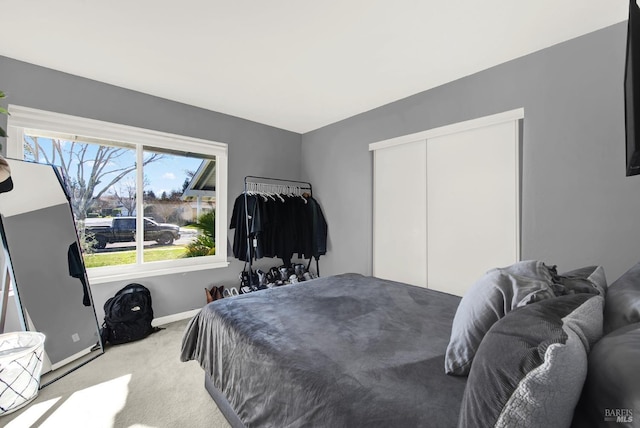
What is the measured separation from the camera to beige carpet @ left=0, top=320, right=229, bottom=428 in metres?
1.65

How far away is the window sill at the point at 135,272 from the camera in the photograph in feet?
8.86

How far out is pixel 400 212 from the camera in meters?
3.14

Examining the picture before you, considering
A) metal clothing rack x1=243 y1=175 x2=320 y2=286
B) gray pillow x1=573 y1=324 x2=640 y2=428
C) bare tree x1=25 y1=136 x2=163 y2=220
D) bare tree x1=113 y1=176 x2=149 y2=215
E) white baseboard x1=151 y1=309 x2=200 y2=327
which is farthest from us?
metal clothing rack x1=243 y1=175 x2=320 y2=286

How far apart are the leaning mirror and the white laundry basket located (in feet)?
0.55

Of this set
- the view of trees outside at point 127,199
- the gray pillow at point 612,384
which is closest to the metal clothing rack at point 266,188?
the view of trees outside at point 127,199

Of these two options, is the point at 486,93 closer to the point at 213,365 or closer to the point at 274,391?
the point at 274,391

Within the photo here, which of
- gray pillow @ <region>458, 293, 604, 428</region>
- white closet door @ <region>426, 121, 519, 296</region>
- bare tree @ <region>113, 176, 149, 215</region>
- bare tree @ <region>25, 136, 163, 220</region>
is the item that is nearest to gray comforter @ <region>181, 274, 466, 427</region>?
gray pillow @ <region>458, 293, 604, 428</region>

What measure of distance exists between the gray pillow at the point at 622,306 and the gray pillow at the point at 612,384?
181 mm

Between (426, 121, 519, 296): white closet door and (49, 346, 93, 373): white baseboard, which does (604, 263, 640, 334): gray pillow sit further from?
(49, 346, 93, 373): white baseboard

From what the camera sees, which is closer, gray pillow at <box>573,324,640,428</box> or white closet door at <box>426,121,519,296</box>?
gray pillow at <box>573,324,640,428</box>

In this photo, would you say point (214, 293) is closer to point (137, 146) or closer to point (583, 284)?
point (137, 146)

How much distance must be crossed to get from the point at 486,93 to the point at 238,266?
10.9 feet

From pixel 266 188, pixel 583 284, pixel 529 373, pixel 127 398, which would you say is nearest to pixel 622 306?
pixel 583 284

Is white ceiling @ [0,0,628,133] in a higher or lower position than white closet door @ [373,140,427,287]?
higher
